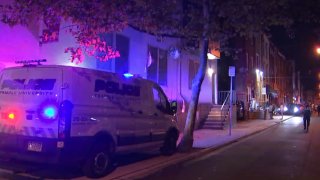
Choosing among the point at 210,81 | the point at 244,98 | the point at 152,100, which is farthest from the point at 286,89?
the point at 152,100

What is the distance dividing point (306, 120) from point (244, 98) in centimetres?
1670

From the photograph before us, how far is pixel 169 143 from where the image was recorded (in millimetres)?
13945

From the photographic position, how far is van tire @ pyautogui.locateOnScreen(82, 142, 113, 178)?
382 inches

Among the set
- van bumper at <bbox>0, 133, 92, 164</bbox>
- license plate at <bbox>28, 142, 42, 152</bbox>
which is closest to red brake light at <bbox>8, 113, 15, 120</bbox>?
van bumper at <bbox>0, 133, 92, 164</bbox>

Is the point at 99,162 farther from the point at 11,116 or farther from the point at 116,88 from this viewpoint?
the point at 11,116

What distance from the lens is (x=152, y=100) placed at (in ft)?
41.4

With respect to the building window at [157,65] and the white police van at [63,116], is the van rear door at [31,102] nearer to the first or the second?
the white police van at [63,116]

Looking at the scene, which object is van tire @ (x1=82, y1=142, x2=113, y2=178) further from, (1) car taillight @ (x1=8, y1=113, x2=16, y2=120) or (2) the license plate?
(1) car taillight @ (x1=8, y1=113, x2=16, y2=120)

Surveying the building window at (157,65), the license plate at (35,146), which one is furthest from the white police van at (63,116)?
the building window at (157,65)

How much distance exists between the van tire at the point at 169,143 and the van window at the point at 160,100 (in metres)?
0.81

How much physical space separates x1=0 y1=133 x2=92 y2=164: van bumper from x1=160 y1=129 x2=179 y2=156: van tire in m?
4.45

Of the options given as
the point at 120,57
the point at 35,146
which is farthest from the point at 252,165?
the point at 120,57

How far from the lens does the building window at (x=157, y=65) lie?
21.2 metres

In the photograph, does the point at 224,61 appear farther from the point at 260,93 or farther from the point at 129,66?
the point at 129,66
